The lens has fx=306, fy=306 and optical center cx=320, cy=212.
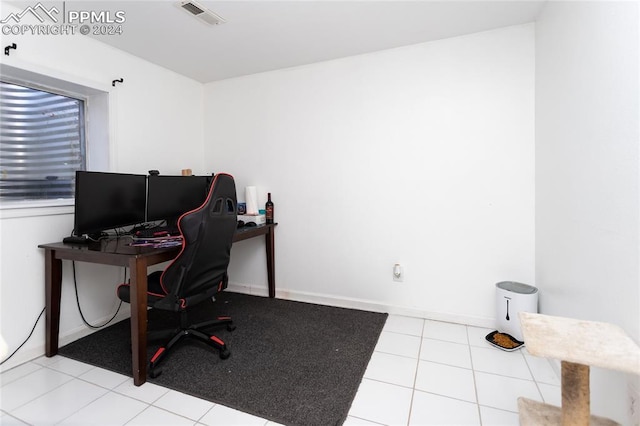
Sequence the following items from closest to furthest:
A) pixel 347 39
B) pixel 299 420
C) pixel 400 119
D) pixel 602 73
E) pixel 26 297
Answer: pixel 602 73 → pixel 299 420 → pixel 26 297 → pixel 347 39 → pixel 400 119

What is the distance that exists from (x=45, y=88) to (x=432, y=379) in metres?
3.40

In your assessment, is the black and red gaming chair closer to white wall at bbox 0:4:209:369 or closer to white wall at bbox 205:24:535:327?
white wall at bbox 0:4:209:369

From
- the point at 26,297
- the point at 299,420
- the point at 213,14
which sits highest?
the point at 213,14

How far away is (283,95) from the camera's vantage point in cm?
317

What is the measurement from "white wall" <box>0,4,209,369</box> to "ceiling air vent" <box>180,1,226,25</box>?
977mm

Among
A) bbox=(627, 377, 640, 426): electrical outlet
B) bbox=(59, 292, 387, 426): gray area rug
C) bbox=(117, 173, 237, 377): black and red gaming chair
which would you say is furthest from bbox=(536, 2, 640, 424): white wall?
bbox=(117, 173, 237, 377): black and red gaming chair

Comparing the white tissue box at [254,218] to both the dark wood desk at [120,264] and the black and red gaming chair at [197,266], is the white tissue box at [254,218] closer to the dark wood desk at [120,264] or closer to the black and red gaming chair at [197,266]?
the black and red gaming chair at [197,266]

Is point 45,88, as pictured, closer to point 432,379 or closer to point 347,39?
point 347,39

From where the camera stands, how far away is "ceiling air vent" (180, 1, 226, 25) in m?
2.04

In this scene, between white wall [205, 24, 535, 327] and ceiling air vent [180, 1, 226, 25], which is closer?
ceiling air vent [180, 1, 226, 25]

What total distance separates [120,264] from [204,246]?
47 cm

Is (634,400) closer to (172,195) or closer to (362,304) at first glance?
(362,304)

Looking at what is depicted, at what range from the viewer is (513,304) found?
2234 millimetres

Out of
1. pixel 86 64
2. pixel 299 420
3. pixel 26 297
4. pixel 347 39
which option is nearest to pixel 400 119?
pixel 347 39
